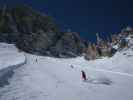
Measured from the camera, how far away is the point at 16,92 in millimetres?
14828

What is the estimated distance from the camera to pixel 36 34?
13825cm

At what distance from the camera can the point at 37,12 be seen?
164125 mm

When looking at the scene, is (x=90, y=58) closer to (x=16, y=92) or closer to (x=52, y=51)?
(x=52, y=51)

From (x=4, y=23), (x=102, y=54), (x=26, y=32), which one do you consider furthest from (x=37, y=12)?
(x=102, y=54)

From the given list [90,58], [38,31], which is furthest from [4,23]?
[90,58]

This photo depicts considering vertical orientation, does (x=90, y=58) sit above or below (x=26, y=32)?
below

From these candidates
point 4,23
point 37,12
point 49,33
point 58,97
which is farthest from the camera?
point 37,12

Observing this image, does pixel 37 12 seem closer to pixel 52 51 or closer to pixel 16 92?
pixel 52 51

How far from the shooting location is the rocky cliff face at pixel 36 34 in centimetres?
12307

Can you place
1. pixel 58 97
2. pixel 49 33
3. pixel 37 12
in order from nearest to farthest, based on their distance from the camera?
pixel 58 97 < pixel 49 33 < pixel 37 12

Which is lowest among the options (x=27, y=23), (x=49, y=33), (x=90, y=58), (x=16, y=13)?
(x=90, y=58)

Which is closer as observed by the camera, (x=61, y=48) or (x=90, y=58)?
(x=90, y=58)

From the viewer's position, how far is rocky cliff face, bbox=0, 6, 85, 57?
123 m

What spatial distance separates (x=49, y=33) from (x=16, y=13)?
1370 inches
